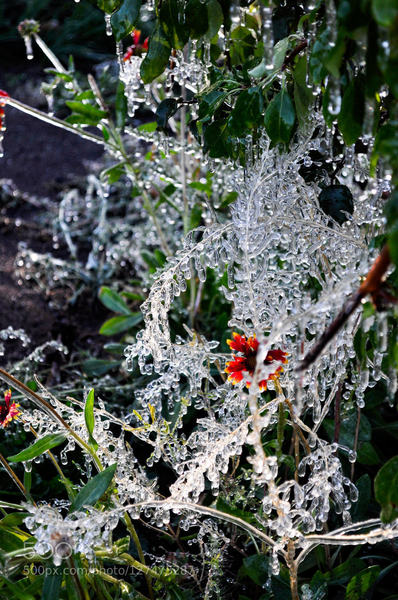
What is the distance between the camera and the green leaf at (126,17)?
3.30 feet

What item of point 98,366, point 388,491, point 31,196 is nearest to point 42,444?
point 388,491

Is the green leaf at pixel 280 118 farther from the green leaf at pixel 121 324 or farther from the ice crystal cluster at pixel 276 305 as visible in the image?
the green leaf at pixel 121 324

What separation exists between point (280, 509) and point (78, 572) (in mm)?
313

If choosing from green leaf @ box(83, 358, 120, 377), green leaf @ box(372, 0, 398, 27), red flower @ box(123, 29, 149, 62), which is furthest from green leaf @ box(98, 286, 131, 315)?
green leaf @ box(372, 0, 398, 27)

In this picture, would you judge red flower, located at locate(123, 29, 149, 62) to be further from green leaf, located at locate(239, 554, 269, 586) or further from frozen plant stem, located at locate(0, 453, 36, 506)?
green leaf, located at locate(239, 554, 269, 586)

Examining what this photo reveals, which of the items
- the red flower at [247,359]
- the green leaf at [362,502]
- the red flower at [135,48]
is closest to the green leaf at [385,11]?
the red flower at [247,359]

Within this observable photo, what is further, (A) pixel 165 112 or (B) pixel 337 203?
(A) pixel 165 112

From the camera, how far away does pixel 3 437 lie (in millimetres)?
1722

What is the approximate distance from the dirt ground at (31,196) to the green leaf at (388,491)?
1575 mm

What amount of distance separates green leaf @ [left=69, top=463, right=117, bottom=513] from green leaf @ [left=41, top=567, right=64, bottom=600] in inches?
3.6

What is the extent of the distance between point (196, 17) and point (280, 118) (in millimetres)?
225

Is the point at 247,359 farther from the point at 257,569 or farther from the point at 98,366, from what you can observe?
the point at 98,366

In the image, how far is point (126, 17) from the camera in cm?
101

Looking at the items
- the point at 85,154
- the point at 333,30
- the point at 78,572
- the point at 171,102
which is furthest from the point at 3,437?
the point at 85,154
